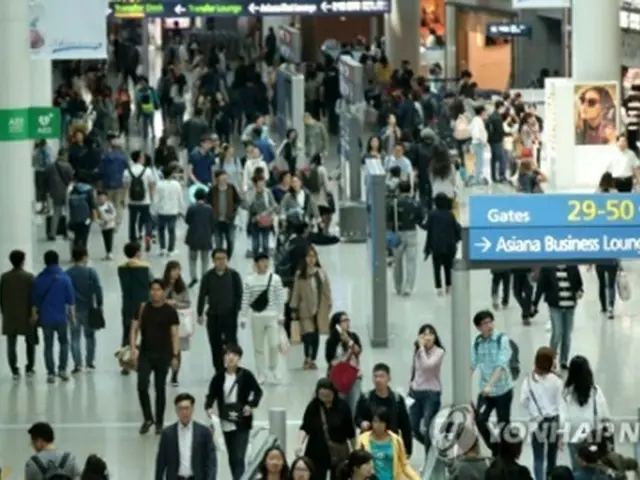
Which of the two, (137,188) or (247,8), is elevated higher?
(247,8)

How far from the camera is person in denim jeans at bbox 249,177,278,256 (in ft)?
86.5

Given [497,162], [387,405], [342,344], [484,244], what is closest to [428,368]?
[342,344]

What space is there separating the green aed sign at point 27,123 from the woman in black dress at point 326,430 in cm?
798

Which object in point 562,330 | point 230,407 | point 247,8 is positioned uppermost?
point 247,8

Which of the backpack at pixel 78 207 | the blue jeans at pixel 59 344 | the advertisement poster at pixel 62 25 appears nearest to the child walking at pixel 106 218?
the backpack at pixel 78 207

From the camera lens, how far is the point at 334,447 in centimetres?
1557

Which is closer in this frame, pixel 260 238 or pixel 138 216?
pixel 260 238

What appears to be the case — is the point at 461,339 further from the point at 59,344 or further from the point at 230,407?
the point at 59,344

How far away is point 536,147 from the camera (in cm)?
3819

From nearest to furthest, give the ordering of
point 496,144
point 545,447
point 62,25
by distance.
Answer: point 545,447
point 62,25
point 496,144

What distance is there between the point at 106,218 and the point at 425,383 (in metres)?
11.2

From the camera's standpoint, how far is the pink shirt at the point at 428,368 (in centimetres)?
1733

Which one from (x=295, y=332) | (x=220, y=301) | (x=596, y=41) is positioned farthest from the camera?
(x=596, y=41)

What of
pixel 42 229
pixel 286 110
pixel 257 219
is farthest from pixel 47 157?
pixel 286 110
